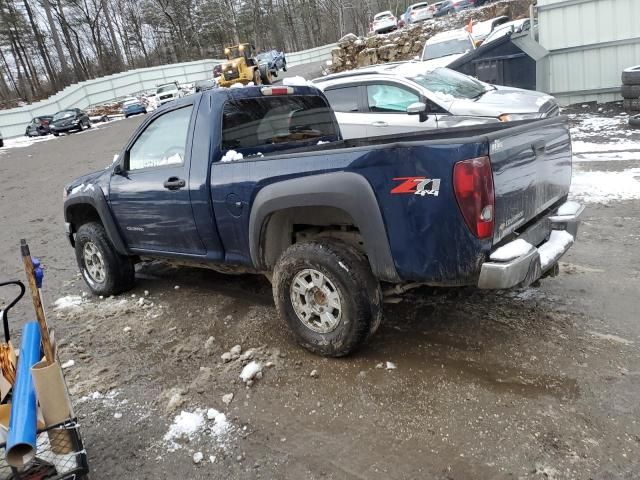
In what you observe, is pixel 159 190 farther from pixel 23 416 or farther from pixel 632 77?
pixel 632 77

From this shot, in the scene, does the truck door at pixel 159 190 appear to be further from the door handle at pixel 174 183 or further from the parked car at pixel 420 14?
the parked car at pixel 420 14

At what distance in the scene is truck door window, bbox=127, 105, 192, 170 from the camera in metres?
4.29

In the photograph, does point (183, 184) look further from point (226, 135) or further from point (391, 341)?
point (391, 341)

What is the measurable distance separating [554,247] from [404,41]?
2234 cm

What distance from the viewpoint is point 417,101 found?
7.96 metres

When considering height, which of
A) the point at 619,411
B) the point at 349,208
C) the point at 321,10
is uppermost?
the point at 321,10

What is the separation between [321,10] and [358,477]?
66992 mm

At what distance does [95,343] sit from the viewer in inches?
173

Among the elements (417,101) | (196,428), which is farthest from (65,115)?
(196,428)

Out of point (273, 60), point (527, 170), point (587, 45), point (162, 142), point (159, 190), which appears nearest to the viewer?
point (527, 170)

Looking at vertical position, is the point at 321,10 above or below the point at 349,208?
above

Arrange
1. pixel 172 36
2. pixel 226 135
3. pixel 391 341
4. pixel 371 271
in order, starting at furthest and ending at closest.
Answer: pixel 172 36 → pixel 226 135 → pixel 391 341 → pixel 371 271

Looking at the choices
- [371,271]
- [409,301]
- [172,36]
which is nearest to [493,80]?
[409,301]

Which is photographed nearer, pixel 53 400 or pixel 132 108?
pixel 53 400
